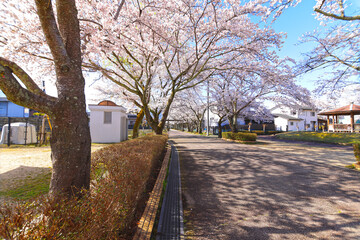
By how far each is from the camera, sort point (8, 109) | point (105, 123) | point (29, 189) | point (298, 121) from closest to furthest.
Answer: 1. point (29, 189)
2. point (105, 123)
3. point (8, 109)
4. point (298, 121)

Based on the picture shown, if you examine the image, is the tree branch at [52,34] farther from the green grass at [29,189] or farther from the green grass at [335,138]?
the green grass at [335,138]

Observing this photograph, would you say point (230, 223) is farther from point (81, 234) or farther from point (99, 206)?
point (81, 234)

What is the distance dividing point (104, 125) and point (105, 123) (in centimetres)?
22

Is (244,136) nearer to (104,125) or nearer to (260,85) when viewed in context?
(260,85)

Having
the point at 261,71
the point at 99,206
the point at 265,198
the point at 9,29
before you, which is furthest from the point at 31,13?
→ the point at 261,71

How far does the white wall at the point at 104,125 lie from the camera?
16.7 m

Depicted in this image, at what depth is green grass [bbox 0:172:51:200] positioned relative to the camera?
403cm

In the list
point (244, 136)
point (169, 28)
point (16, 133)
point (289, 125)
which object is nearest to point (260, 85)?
point (244, 136)

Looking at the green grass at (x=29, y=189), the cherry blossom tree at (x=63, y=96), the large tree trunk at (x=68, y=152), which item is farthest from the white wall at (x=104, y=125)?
the large tree trunk at (x=68, y=152)

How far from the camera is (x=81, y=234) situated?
1.38 metres

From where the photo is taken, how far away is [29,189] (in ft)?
14.6

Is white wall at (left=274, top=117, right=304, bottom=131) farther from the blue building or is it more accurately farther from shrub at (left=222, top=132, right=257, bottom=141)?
the blue building

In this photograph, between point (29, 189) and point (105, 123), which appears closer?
point (29, 189)

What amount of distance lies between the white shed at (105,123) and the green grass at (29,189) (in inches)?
451
